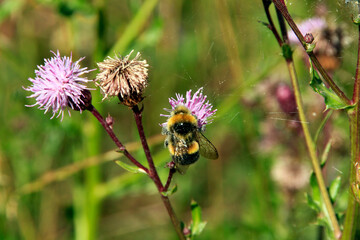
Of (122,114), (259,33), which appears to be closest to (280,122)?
(259,33)

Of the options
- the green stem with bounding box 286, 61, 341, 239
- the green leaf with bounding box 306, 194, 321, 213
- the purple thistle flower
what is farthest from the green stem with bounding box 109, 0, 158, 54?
the green leaf with bounding box 306, 194, 321, 213

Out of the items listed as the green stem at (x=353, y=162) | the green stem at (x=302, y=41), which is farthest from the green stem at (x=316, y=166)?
the green stem at (x=302, y=41)

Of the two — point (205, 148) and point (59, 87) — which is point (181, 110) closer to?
point (205, 148)

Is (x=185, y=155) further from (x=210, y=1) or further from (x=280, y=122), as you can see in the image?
(x=210, y=1)

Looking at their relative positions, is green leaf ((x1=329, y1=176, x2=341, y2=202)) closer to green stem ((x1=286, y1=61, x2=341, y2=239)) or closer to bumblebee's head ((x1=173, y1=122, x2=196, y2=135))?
green stem ((x1=286, y1=61, x2=341, y2=239))

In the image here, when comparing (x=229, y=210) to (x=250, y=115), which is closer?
(x=250, y=115)
